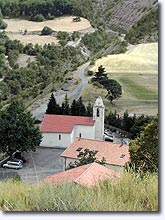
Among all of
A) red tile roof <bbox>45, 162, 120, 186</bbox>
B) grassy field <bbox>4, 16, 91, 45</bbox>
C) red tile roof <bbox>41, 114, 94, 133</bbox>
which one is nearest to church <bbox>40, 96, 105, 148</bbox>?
red tile roof <bbox>41, 114, 94, 133</bbox>

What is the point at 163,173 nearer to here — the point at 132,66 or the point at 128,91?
the point at 132,66

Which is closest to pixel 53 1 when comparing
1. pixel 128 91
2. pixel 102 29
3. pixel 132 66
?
pixel 102 29

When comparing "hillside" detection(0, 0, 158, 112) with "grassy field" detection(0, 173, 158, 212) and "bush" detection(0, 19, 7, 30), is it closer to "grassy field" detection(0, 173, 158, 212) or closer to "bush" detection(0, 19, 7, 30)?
"bush" detection(0, 19, 7, 30)

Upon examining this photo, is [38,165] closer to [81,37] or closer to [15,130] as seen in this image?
[81,37]

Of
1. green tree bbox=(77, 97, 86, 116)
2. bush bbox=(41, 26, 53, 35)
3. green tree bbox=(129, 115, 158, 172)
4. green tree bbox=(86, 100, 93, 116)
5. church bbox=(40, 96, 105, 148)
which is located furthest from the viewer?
green tree bbox=(86, 100, 93, 116)

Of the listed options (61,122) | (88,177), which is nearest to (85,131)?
(61,122)

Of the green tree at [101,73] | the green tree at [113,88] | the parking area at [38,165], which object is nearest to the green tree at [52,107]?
the parking area at [38,165]
